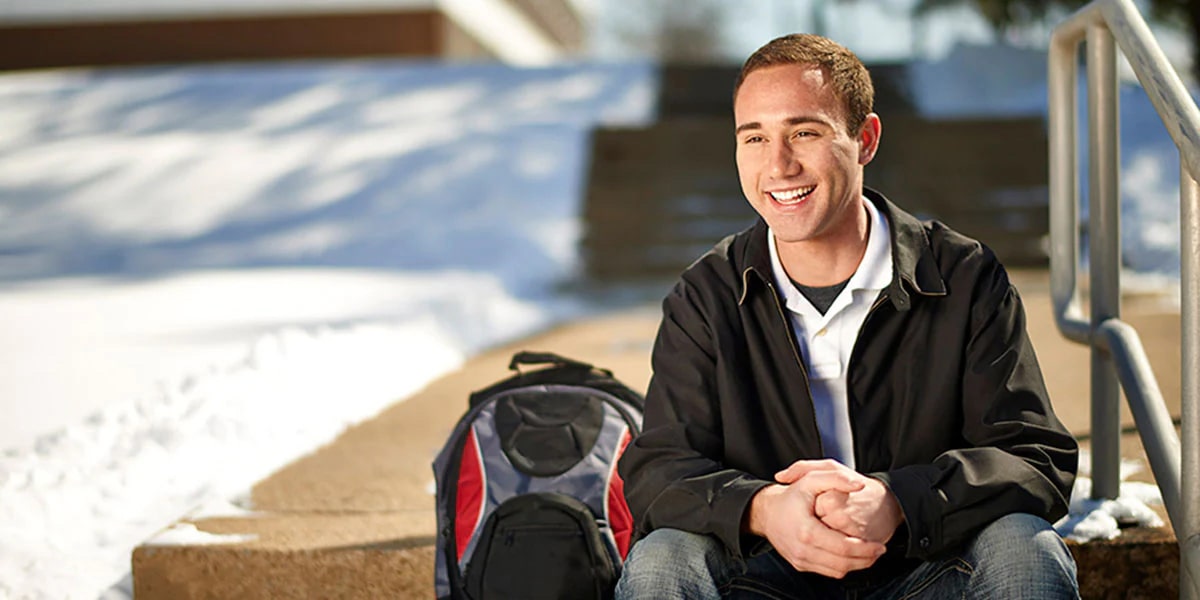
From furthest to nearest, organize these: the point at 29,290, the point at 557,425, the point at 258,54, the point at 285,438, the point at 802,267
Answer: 1. the point at 258,54
2. the point at 29,290
3. the point at 285,438
4. the point at 557,425
5. the point at 802,267

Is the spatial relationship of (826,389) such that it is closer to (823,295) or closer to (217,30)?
(823,295)

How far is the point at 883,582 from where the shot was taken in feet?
6.63

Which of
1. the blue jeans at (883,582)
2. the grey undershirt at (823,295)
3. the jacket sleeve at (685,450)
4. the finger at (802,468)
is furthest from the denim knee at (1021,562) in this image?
the grey undershirt at (823,295)

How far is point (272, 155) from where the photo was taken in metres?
14.9

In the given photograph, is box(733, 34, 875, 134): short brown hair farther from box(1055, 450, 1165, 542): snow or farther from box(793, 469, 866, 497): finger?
box(1055, 450, 1165, 542): snow

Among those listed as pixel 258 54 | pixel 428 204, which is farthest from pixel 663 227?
pixel 258 54

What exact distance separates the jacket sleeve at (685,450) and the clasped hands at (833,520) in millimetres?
82

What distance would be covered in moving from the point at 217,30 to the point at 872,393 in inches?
863

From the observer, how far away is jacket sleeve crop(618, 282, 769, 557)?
1.95 meters

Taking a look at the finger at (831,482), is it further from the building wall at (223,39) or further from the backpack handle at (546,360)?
the building wall at (223,39)

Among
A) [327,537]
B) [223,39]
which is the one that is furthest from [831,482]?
[223,39]

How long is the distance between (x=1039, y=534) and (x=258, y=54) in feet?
71.7

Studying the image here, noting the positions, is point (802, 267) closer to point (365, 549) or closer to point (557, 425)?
point (557, 425)

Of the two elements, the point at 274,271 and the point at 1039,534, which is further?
the point at 274,271
